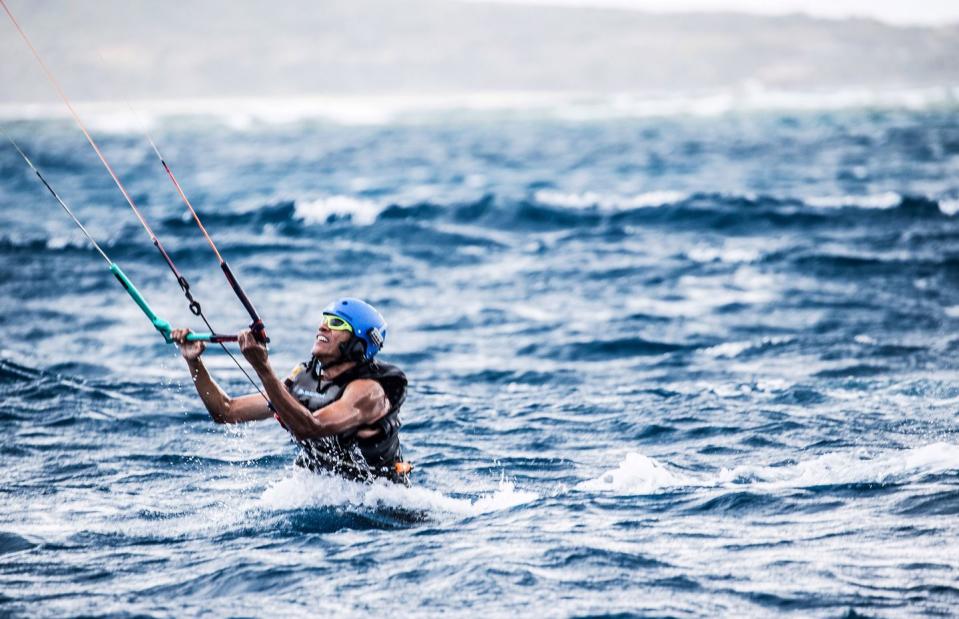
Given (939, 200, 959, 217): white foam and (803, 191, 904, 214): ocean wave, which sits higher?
(803, 191, 904, 214): ocean wave

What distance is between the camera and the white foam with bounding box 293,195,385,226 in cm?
2906

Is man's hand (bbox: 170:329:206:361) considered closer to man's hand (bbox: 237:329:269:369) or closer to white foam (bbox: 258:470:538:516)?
man's hand (bbox: 237:329:269:369)

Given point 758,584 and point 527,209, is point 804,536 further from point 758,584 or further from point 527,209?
point 527,209

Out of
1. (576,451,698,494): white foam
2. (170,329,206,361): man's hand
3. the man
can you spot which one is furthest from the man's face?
(576,451,698,494): white foam

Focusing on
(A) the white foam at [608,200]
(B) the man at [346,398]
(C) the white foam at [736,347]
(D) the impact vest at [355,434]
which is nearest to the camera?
(B) the man at [346,398]

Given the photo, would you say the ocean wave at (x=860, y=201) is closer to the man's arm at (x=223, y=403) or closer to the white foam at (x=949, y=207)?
the white foam at (x=949, y=207)

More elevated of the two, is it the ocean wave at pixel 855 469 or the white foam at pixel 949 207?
the white foam at pixel 949 207

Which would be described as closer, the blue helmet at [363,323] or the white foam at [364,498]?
the blue helmet at [363,323]

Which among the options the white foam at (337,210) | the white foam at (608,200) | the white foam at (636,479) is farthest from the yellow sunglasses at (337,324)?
the white foam at (608,200)

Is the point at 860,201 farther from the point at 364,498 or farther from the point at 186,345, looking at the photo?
the point at 186,345

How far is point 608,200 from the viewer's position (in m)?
31.8

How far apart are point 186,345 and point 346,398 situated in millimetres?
1217

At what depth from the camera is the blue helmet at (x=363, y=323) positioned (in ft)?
28.2

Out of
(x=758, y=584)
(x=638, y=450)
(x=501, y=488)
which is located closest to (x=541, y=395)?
(x=638, y=450)
